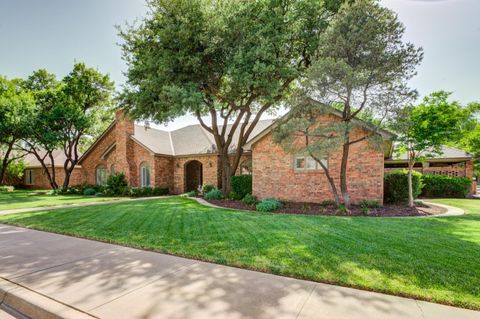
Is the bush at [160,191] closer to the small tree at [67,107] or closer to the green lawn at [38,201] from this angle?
the green lawn at [38,201]

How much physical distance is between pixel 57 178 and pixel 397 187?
32777 mm

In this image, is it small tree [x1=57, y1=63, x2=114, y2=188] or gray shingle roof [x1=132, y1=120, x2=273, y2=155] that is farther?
small tree [x1=57, y1=63, x2=114, y2=188]

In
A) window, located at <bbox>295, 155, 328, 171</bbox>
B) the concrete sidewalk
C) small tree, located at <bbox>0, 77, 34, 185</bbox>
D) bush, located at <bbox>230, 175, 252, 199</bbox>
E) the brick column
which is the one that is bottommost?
the concrete sidewalk

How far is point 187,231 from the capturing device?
7.40m

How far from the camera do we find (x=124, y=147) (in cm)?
2206

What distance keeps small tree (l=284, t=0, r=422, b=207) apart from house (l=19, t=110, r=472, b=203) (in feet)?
4.85

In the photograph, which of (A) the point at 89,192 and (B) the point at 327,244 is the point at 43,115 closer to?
(A) the point at 89,192

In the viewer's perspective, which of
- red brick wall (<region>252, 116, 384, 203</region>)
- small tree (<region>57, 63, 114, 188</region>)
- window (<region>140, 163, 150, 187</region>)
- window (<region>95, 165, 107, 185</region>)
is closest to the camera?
red brick wall (<region>252, 116, 384, 203</region>)

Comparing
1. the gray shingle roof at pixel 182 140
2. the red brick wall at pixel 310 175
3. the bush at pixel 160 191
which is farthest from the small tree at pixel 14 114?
the red brick wall at pixel 310 175

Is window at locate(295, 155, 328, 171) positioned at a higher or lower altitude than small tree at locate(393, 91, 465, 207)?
lower

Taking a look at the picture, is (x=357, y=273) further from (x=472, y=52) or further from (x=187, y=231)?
(x=472, y=52)

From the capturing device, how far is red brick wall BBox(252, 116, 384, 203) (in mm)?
12227

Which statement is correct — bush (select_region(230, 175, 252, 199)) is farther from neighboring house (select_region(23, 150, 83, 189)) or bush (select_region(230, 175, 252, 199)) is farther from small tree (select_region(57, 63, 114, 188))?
neighboring house (select_region(23, 150, 83, 189))

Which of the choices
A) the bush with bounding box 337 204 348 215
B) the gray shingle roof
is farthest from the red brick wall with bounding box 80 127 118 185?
the bush with bounding box 337 204 348 215
